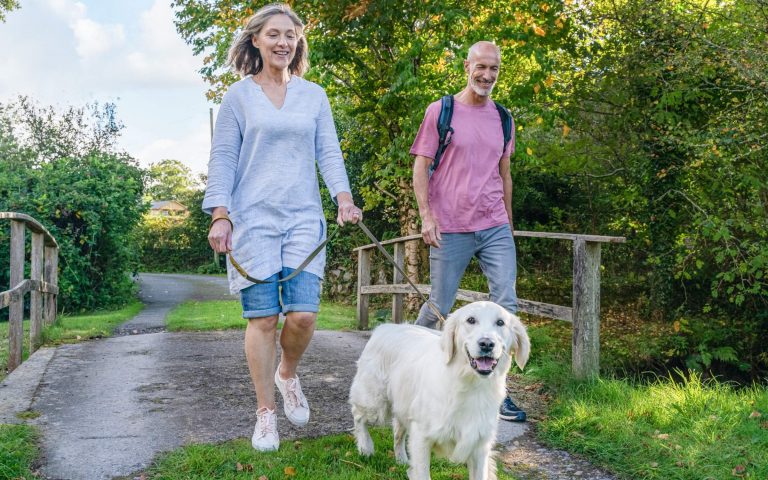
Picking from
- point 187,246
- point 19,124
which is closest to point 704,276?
point 19,124

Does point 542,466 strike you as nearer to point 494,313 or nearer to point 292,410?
point 494,313

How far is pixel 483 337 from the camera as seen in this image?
279 cm

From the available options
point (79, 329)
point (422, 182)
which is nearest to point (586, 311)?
point (422, 182)

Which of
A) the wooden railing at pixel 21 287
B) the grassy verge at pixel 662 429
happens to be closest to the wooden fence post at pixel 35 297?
the wooden railing at pixel 21 287

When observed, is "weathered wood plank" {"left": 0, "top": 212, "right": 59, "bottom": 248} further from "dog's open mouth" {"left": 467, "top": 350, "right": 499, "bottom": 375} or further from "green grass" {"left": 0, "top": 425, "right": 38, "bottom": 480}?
"dog's open mouth" {"left": 467, "top": 350, "right": 499, "bottom": 375}

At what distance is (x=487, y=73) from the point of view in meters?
3.97

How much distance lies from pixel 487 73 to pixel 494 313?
5.37 feet

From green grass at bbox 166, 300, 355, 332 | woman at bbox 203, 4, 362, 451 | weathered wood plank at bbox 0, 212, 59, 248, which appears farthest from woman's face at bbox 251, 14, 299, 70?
green grass at bbox 166, 300, 355, 332

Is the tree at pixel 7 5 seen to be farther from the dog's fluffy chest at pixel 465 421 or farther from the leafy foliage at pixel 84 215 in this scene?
the dog's fluffy chest at pixel 465 421

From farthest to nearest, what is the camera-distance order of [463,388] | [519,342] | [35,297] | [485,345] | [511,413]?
[35,297] → [511,413] → [519,342] → [463,388] → [485,345]

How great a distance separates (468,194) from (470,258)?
375mm

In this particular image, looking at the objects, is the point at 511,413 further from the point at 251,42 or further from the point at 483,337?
the point at 251,42

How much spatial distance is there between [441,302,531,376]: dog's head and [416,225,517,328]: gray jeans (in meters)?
1.01

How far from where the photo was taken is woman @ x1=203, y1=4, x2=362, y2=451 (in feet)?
11.0
